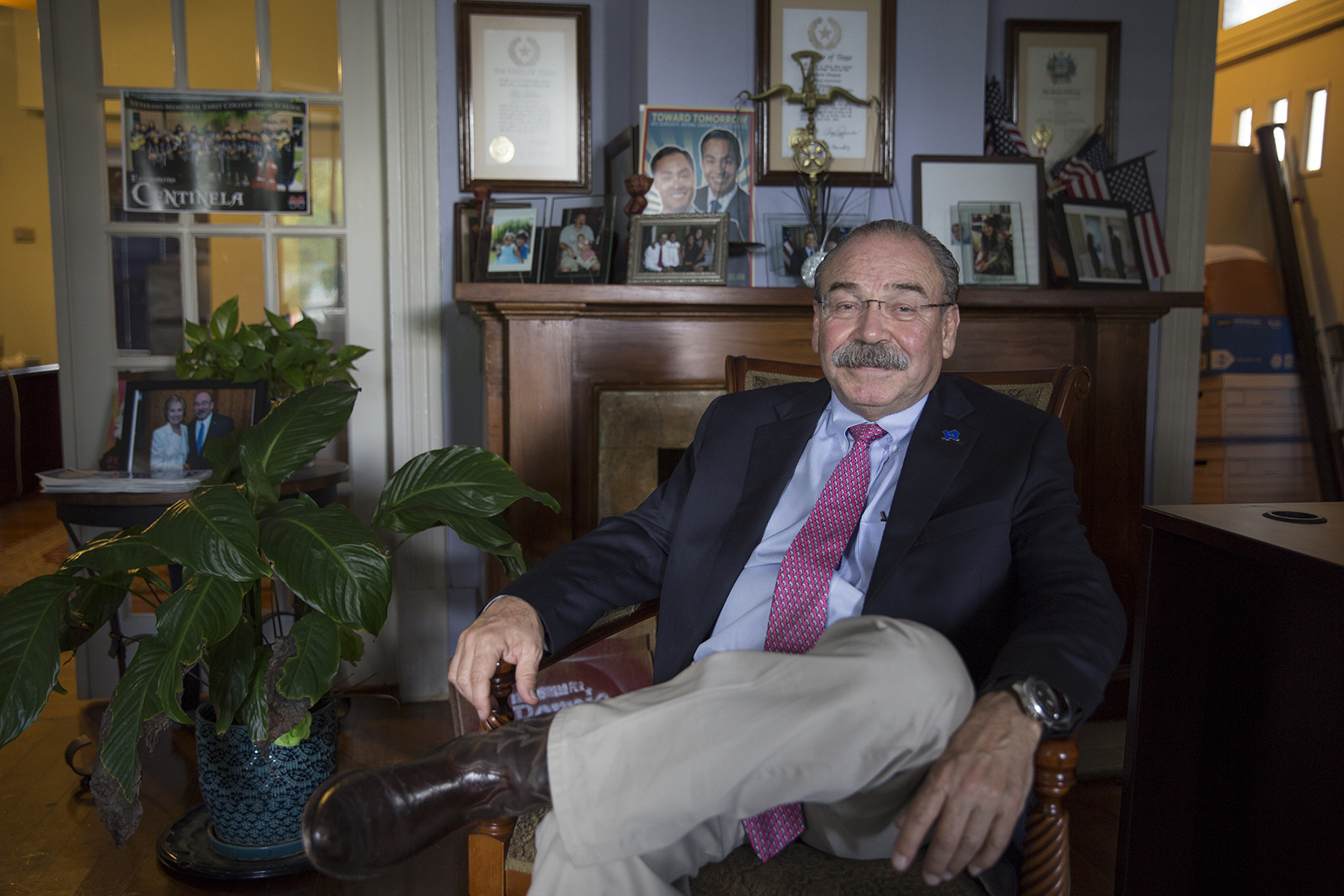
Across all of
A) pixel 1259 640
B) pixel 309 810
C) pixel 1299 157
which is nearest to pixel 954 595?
pixel 1259 640

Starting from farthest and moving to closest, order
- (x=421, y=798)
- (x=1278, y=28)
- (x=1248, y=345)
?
(x=1278, y=28) < (x=1248, y=345) < (x=421, y=798)

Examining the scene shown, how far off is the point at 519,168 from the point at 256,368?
36.9 inches

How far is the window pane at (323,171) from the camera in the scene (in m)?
2.71

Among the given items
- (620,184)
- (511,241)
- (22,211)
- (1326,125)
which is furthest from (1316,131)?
(22,211)

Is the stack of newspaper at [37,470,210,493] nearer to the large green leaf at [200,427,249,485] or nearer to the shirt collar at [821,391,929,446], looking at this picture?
the large green leaf at [200,427,249,485]

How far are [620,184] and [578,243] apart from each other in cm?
32

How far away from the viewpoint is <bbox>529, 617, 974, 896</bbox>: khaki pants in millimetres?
922

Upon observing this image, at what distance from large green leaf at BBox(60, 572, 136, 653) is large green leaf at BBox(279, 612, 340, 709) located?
0.37 meters

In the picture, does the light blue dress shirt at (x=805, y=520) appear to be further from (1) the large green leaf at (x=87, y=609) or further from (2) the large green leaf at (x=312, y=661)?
(1) the large green leaf at (x=87, y=609)

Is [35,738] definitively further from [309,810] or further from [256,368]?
[309,810]

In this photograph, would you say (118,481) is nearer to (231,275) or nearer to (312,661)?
(312,661)

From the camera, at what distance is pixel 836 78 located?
2.52 metres

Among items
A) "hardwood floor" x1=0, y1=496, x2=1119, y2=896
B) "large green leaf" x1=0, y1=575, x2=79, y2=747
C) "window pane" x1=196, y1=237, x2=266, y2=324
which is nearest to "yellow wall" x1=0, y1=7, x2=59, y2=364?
"window pane" x1=196, y1=237, x2=266, y2=324

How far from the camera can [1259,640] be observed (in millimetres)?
1417
